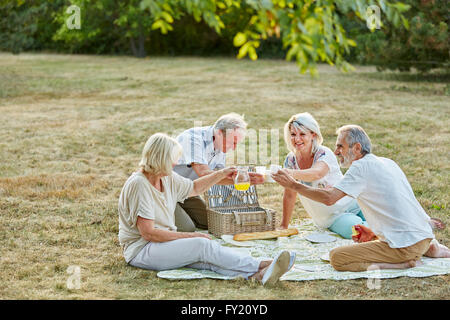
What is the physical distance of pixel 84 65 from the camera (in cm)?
2508

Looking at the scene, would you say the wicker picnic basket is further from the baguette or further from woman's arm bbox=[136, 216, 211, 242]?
woman's arm bbox=[136, 216, 211, 242]

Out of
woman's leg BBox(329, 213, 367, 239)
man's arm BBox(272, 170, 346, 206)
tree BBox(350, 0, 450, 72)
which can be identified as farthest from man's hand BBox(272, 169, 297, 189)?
tree BBox(350, 0, 450, 72)

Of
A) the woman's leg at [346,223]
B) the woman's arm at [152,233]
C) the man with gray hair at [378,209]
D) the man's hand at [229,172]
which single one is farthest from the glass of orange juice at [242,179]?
the woman's leg at [346,223]

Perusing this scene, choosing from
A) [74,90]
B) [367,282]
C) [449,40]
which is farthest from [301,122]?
[74,90]

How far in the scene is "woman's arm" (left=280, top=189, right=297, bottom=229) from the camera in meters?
5.91

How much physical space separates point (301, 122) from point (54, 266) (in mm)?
2473

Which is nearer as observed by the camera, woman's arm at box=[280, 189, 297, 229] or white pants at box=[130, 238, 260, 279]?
white pants at box=[130, 238, 260, 279]

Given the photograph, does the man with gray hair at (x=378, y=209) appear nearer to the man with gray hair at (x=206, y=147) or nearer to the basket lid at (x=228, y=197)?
the man with gray hair at (x=206, y=147)

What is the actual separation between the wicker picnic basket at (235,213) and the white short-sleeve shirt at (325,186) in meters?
0.39

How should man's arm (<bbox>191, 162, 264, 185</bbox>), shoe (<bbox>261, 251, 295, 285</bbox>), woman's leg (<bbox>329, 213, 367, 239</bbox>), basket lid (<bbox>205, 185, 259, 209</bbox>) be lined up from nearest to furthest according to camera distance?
shoe (<bbox>261, 251, 295, 285</bbox>) < man's arm (<bbox>191, 162, 264, 185</bbox>) < woman's leg (<bbox>329, 213, 367, 239</bbox>) < basket lid (<bbox>205, 185, 259, 209</bbox>)

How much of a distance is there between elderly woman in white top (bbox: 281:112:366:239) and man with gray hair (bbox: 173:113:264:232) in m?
0.48

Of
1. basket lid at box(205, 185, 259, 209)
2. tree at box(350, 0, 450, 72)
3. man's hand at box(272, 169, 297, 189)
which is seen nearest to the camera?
man's hand at box(272, 169, 297, 189)

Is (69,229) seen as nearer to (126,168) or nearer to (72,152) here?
(126,168)

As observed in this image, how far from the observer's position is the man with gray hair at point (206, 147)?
225 inches
